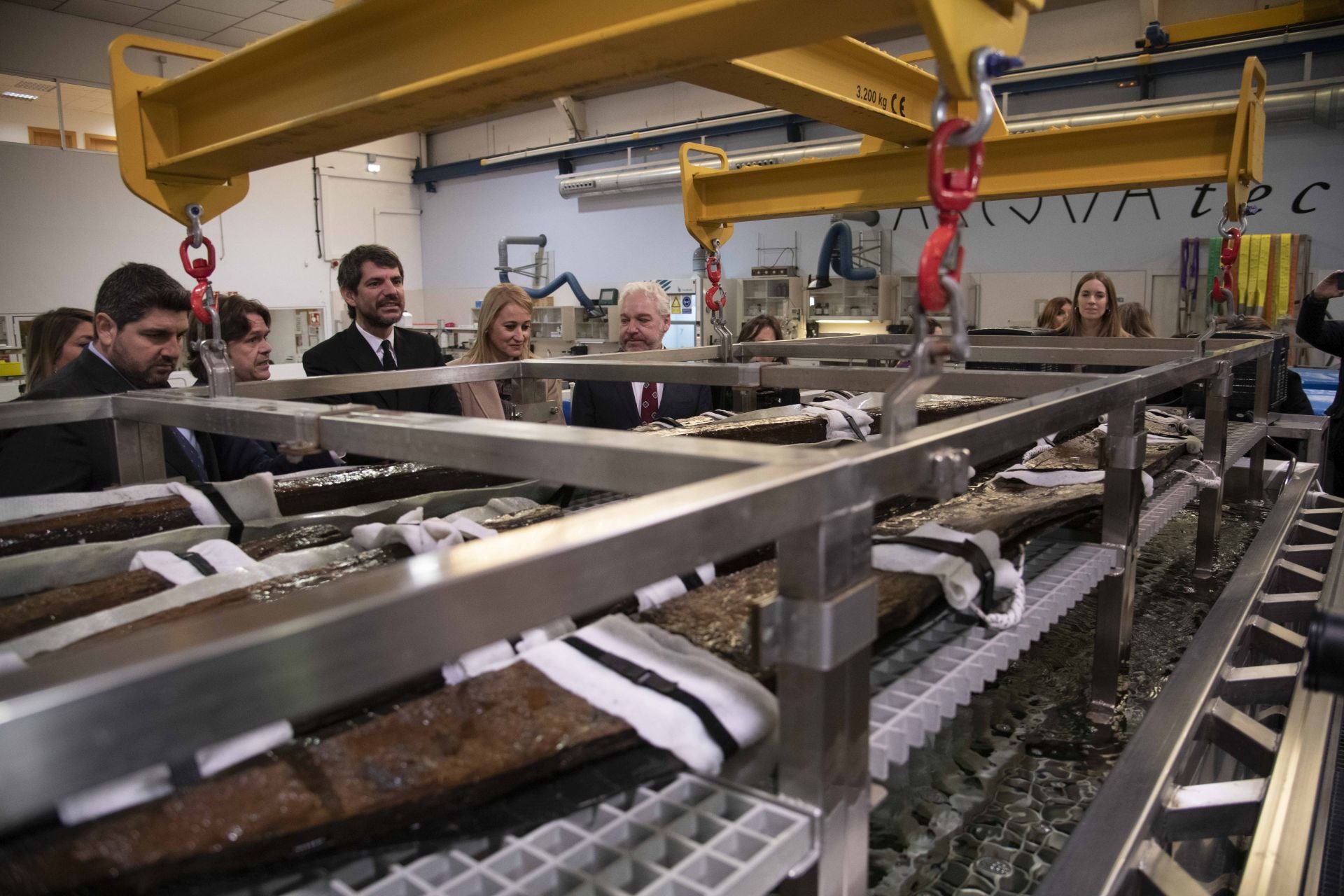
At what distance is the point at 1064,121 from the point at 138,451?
310 inches

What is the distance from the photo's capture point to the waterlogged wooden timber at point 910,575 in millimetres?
1003

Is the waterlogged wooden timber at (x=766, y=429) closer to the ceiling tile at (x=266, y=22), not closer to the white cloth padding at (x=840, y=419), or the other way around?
the white cloth padding at (x=840, y=419)

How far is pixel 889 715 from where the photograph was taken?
100 centimetres

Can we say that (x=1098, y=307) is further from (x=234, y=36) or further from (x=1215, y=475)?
(x=234, y=36)

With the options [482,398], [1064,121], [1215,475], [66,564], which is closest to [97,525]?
[66,564]

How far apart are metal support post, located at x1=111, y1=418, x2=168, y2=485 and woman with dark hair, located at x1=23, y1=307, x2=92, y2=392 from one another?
A: 235 centimetres

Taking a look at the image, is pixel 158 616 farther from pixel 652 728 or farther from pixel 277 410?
pixel 652 728

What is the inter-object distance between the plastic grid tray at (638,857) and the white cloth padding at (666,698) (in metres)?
0.05

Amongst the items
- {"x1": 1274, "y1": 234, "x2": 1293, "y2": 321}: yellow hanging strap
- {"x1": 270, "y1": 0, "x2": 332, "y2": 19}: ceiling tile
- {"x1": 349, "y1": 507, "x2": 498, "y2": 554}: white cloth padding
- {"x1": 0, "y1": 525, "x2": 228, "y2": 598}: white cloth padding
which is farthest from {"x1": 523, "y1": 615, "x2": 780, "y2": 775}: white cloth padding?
{"x1": 270, "y1": 0, "x2": 332, "y2": 19}: ceiling tile

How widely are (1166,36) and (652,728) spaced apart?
28.5 ft

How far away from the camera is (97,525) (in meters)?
1.38

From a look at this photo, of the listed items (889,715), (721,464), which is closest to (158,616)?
(721,464)

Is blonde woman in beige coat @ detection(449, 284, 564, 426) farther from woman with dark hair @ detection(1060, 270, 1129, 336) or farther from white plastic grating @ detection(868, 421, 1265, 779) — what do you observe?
woman with dark hair @ detection(1060, 270, 1129, 336)

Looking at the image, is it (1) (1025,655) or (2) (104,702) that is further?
(1) (1025,655)
